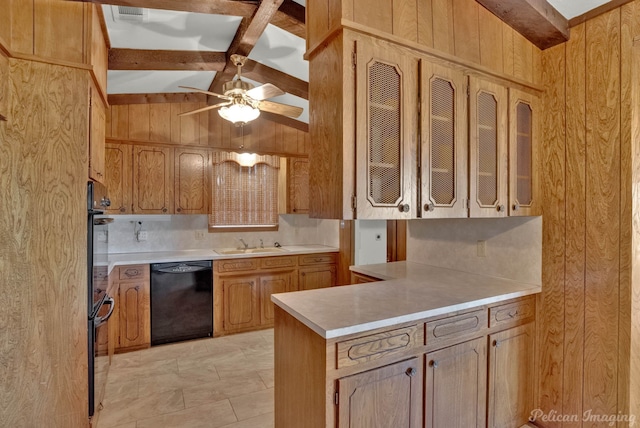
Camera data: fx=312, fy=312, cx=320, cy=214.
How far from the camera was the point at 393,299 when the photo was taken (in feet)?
5.78

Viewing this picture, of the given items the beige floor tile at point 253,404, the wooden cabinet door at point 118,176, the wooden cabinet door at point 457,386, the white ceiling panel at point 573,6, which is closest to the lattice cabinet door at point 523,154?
the white ceiling panel at point 573,6

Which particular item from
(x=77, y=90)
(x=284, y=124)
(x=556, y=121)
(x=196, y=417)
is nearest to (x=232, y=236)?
(x=284, y=124)

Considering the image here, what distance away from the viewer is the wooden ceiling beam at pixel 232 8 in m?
1.91

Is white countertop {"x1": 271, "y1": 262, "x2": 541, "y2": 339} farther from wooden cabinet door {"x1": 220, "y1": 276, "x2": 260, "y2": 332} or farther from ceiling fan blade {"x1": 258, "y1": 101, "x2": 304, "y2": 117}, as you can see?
wooden cabinet door {"x1": 220, "y1": 276, "x2": 260, "y2": 332}

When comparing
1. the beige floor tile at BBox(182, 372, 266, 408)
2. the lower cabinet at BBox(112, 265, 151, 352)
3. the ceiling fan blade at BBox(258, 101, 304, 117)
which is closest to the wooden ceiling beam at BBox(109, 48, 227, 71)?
the ceiling fan blade at BBox(258, 101, 304, 117)

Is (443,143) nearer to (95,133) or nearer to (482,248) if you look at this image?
(482,248)

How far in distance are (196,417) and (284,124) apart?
339 centimetres

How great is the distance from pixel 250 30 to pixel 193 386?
9.37 feet

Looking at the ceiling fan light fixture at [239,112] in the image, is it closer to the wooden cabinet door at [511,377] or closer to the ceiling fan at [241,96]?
the ceiling fan at [241,96]

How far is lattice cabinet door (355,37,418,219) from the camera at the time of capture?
4.91 feet

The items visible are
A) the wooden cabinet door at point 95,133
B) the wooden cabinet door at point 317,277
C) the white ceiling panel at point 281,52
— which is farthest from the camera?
the wooden cabinet door at point 317,277

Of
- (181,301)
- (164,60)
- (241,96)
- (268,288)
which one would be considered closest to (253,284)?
(268,288)

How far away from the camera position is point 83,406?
1.78m

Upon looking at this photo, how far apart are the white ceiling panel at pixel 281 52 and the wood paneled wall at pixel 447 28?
3.18 ft
